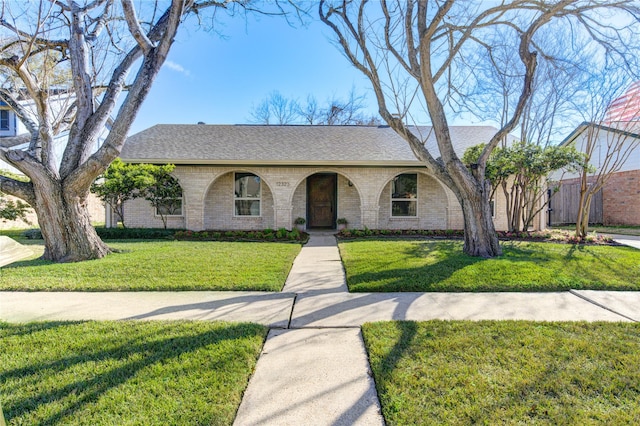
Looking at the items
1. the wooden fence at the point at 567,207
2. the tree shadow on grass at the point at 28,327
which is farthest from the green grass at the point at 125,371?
the wooden fence at the point at 567,207

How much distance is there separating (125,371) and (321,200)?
37.1 feet

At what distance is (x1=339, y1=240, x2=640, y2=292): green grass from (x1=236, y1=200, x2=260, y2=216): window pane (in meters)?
5.79

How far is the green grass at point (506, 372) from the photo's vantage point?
191 cm

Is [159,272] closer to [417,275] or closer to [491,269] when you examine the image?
[417,275]

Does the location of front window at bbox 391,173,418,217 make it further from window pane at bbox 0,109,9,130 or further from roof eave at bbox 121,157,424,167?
window pane at bbox 0,109,9,130

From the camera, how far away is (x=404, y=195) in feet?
41.0

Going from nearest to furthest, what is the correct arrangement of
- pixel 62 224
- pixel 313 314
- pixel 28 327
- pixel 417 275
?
pixel 28 327
pixel 313 314
pixel 417 275
pixel 62 224

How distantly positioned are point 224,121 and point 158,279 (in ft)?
44.2

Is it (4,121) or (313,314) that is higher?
(4,121)

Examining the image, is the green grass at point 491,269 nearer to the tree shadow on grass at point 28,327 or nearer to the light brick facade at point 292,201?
the tree shadow on grass at point 28,327

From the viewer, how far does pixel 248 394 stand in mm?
2129

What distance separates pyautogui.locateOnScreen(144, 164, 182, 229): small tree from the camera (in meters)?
10.4

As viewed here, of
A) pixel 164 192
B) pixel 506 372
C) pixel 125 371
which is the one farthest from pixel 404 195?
pixel 125 371

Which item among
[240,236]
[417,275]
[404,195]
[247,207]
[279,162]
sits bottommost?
[417,275]
